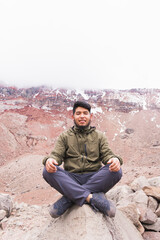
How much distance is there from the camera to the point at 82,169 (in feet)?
6.86

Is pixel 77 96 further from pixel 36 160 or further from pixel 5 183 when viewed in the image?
pixel 5 183

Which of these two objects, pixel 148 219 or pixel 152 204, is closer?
pixel 148 219

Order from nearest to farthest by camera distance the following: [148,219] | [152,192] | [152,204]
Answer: [148,219] → [152,204] → [152,192]

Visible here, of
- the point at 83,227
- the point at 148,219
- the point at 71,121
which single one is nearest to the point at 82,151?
the point at 83,227

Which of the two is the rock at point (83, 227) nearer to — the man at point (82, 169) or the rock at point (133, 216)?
the man at point (82, 169)

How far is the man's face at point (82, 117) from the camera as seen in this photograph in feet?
7.25

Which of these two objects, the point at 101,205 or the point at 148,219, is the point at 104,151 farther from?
the point at 148,219

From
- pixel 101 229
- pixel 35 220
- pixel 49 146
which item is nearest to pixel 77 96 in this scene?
pixel 49 146

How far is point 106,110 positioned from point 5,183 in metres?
16.8

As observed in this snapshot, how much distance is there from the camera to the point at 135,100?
2581 cm

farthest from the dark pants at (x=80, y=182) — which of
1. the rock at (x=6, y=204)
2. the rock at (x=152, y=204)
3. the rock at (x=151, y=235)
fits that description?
the rock at (x=6, y=204)

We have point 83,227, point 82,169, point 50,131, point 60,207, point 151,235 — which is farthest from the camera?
point 50,131

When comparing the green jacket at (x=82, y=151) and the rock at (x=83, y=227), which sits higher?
the green jacket at (x=82, y=151)

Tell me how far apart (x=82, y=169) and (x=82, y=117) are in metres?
0.67
